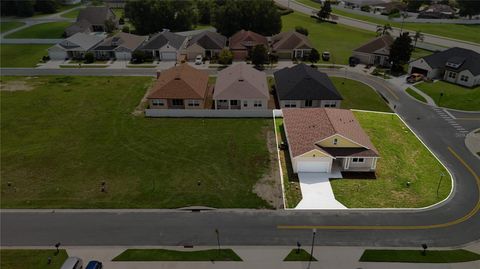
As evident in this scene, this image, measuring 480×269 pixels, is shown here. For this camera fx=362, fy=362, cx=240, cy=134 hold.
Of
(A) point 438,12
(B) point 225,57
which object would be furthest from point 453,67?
(A) point 438,12

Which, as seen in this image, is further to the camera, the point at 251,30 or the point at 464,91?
the point at 251,30

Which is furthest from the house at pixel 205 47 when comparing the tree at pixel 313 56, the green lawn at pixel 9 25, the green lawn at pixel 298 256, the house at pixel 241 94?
the green lawn at pixel 9 25

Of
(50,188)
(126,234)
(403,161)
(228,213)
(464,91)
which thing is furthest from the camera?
(464,91)

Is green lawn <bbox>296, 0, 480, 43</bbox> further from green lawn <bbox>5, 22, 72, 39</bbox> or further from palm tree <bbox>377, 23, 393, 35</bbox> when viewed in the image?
green lawn <bbox>5, 22, 72, 39</bbox>

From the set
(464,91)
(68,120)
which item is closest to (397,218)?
(464,91)

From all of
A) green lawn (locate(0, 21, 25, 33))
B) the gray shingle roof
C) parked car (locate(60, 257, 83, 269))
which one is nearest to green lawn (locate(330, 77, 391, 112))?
the gray shingle roof

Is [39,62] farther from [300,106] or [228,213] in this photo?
[228,213]
